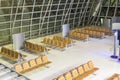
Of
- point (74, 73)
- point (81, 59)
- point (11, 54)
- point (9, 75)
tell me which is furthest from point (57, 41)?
point (9, 75)

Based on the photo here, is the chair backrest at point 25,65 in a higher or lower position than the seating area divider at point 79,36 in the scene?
lower

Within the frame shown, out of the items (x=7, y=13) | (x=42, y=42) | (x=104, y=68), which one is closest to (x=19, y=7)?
(x=7, y=13)

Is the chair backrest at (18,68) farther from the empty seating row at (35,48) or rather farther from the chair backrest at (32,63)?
the empty seating row at (35,48)

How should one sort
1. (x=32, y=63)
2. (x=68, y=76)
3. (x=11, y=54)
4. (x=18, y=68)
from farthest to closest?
(x=11, y=54) < (x=32, y=63) < (x=18, y=68) < (x=68, y=76)

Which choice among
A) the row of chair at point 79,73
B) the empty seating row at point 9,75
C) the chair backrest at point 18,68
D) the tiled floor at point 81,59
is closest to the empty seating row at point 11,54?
the tiled floor at point 81,59

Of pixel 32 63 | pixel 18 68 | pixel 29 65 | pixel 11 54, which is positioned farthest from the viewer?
pixel 11 54

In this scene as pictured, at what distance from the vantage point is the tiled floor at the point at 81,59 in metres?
10.5

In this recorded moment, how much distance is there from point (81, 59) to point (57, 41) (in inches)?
132

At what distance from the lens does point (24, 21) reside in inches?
696

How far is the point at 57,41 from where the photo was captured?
15508 millimetres

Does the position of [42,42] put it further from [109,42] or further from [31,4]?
[109,42]

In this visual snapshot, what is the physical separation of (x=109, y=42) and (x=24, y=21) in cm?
777

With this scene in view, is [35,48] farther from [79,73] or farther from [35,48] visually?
[79,73]

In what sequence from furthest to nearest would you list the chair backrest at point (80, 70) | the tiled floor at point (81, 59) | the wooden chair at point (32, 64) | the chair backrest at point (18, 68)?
1. the wooden chair at point (32, 64)
2. the tiled floor at point (81, 59)
3. the chair backrest at point (18, 68)
4. the chair backrest at point (80, 70)
